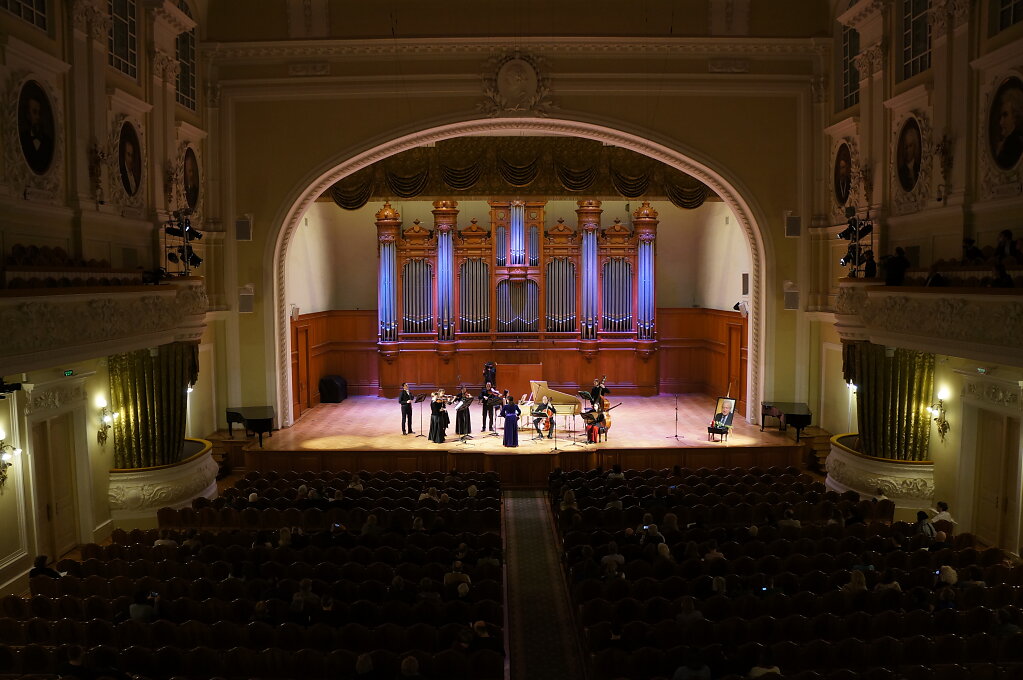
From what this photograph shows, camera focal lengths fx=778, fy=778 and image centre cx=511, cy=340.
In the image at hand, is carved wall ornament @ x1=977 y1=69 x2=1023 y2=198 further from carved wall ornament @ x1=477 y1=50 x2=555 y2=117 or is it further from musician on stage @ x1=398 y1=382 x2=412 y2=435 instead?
musician on stage @ x1=398 y1=382 x2=412 y2=435

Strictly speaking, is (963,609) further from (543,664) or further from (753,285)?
(753,285)

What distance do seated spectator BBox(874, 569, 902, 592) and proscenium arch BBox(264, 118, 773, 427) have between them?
9155 millimetres

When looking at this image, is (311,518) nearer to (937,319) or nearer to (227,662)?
(227,662)

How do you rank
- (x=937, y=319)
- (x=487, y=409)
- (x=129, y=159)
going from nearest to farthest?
(x=937, y=319) < (x=129, y=159) < (x=487, y=409)

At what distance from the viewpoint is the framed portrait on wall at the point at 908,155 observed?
12375 mm

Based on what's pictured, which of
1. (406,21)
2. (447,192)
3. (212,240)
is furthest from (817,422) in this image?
(212,240)

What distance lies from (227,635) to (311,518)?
3.61 m

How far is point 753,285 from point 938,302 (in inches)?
282

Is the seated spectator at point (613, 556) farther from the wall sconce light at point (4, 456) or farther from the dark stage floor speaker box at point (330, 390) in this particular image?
the dark stage floor speaker box at point (330, 390)

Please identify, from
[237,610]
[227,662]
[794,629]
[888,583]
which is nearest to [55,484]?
[237,610]

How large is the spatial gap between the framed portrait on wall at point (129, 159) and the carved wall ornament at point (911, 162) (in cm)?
1261

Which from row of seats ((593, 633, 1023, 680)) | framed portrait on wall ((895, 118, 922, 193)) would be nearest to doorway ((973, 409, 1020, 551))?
framed portrait on wall ((895, 118, 922, 193))

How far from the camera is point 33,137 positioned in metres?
10.1

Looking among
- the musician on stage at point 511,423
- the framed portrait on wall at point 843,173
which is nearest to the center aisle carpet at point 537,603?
the musician on stage at point 511,423
